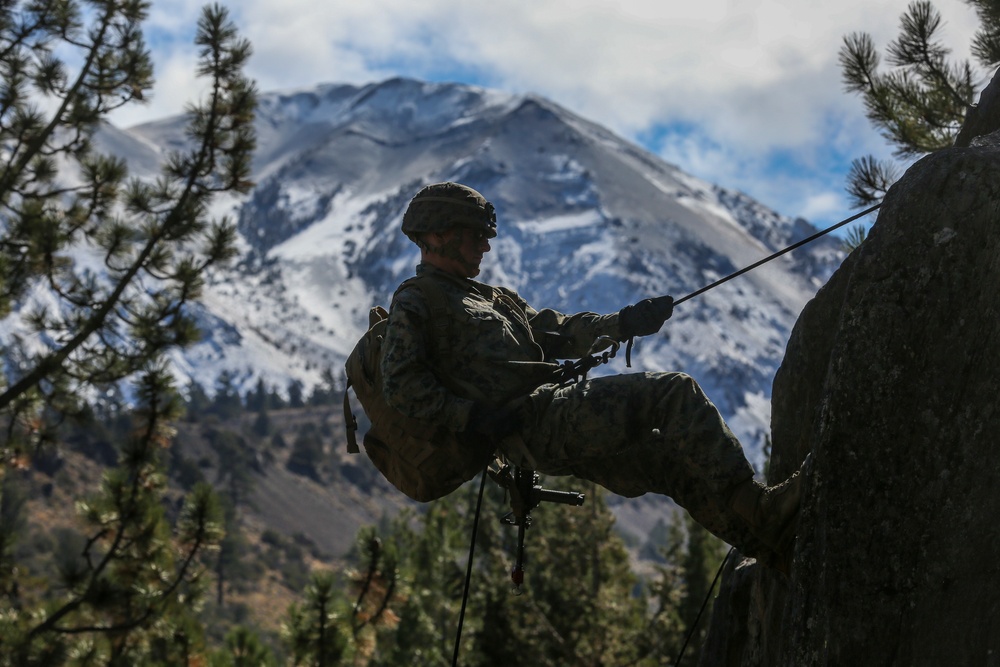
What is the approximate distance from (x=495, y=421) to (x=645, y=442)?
837mm

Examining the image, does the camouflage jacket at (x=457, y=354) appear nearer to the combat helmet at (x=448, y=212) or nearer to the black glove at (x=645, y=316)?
the black glove at (x=645, y=316)

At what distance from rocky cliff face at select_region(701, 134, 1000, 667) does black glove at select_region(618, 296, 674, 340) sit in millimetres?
1306

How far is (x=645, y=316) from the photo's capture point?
24.8ft

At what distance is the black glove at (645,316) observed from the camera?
7.54 m

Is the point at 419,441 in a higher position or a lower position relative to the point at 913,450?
higher

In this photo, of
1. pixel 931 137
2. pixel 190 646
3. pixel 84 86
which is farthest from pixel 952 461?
pixel 84 86

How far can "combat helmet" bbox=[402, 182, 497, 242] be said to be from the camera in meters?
7.77

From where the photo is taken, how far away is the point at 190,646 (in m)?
15.0

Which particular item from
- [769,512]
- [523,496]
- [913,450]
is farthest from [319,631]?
[913,450]

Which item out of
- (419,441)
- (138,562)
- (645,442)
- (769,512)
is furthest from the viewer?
(138,562)

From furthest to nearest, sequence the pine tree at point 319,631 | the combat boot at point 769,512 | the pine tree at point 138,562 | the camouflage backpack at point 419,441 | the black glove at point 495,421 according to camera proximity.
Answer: the pine tree at point 319,631 < the pine tree at point 138,562 < the camouflage backpack at point 419,441 < the black glove at point 495,421 < the combat boot at point 769,512

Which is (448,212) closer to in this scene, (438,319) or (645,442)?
(438,319)

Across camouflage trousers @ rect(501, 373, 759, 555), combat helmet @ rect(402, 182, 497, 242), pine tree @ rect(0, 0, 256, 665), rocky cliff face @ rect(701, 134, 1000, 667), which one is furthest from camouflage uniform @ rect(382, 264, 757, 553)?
pine tree @ rect(0, 0, 256, 665)

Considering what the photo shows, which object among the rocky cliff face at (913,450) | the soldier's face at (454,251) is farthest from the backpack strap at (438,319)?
the rocky cliff face at (913,450)
